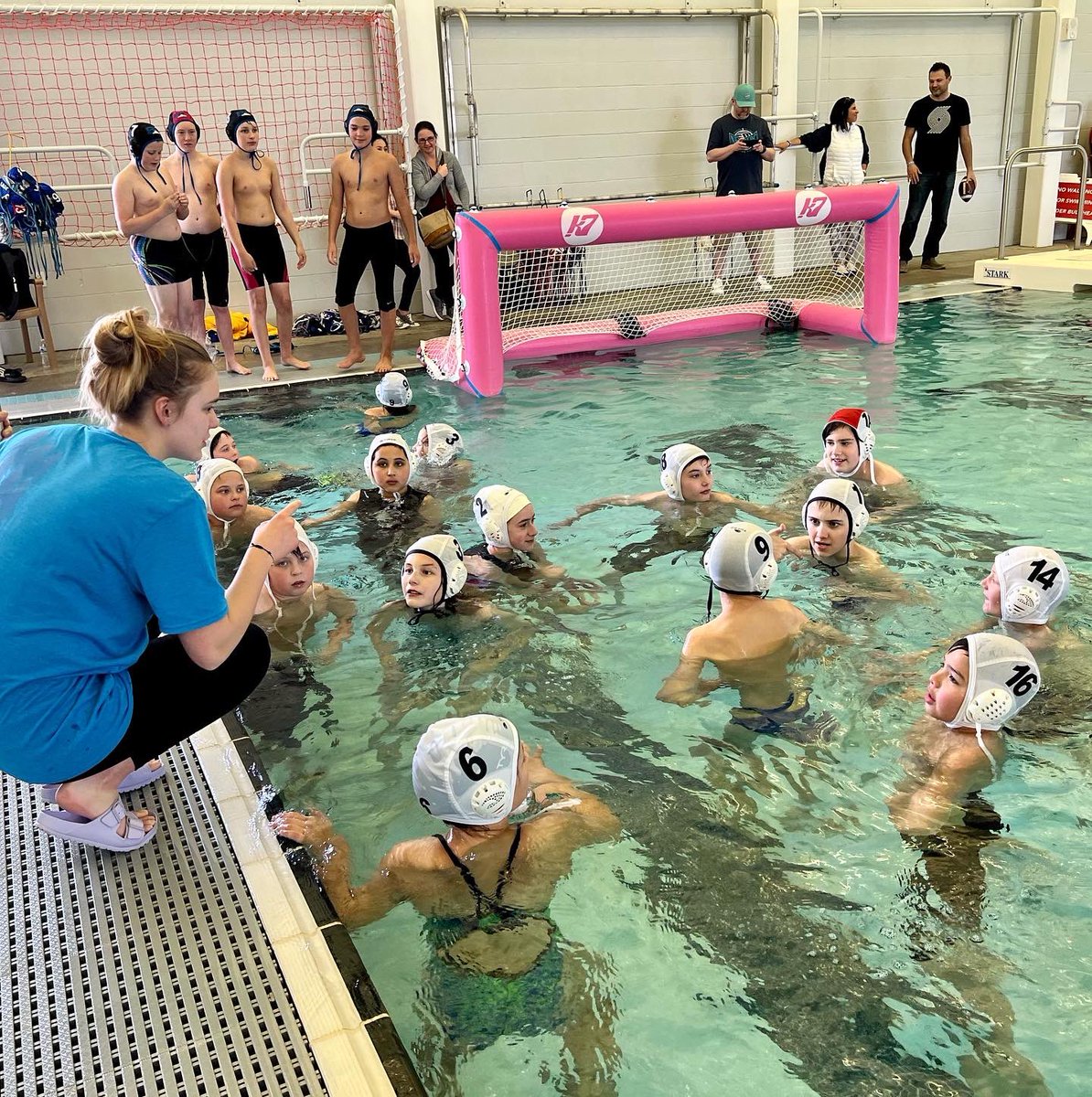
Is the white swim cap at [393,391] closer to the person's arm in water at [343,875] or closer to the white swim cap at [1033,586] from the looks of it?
the white swim cap at [1033,586]

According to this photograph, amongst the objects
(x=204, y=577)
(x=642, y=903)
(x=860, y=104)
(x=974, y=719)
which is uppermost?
(x=860, y=104)

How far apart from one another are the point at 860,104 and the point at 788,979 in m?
15.7

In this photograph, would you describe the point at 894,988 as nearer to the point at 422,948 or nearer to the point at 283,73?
the point at 422,948

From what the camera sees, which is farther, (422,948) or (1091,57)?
(1091,57)

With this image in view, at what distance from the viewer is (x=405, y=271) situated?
449 inches

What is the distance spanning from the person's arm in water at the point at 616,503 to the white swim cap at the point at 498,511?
96cm

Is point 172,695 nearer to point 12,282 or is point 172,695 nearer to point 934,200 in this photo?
point 12,282

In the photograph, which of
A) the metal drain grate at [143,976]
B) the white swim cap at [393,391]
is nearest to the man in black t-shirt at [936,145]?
the white swim cap at [393,391]

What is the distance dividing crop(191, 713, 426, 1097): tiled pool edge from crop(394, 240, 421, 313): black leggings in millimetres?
7910

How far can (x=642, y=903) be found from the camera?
311 cm

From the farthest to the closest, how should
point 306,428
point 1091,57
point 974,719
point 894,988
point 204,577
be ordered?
point 1091,57
point 306,428
point 974,719
point 894,988
point 204,577

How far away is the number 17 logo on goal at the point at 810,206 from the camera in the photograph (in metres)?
10.2

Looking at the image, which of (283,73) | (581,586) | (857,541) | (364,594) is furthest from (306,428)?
(283,73)

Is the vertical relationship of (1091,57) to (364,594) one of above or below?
above
